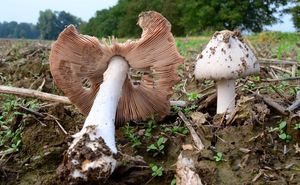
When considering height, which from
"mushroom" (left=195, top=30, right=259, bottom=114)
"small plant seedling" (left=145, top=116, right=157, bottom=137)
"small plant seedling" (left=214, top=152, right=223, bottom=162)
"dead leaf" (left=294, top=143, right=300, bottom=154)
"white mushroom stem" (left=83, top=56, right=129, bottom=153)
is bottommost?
"small plant seedling" (left=214, top=152, right=223, bottom=162)

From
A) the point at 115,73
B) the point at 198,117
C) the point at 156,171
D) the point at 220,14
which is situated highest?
the point at 220,14

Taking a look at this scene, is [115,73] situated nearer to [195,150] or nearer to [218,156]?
[195,150]

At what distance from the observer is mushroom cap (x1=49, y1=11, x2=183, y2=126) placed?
323cm

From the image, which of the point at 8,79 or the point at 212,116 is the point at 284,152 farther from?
the point at 8,79

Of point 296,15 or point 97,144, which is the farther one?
point 296,15

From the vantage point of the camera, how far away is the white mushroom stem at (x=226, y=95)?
131 inches

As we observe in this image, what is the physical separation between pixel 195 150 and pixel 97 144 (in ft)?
2.18

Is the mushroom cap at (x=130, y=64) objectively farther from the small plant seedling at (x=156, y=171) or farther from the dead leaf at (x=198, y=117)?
the small plant seedling at (x=156, y=171)

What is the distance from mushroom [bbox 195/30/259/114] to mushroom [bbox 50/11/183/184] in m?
0.23

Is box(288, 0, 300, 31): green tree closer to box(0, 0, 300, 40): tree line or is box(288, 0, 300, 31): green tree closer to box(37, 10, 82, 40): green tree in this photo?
box(0, 0, 300, 40): tree line

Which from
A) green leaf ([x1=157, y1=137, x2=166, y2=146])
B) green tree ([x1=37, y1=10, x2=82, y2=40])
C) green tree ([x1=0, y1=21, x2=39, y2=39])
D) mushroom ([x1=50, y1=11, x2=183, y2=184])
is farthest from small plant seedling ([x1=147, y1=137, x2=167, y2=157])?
green tree ([x1=0, y1=21, x2=39, y2=39])

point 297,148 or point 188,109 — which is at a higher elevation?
point 188,109

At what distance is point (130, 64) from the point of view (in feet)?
11.3

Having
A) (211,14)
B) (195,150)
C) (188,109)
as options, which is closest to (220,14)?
(211,14)
